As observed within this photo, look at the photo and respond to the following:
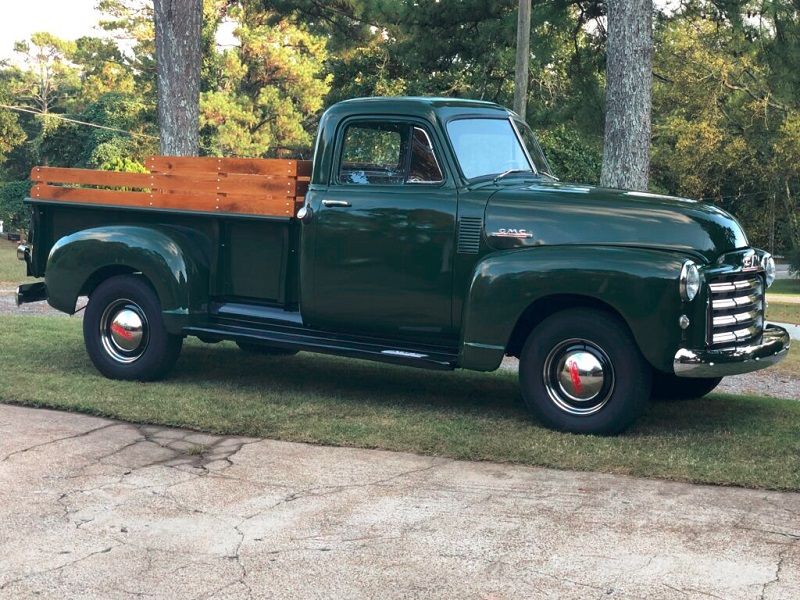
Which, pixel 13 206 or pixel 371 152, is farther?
pixel 13 206

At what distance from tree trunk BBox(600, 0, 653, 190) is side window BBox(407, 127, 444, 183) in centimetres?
487

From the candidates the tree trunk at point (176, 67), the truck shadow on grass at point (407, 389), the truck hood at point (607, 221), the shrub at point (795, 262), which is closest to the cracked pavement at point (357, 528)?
the truck shadow on grass at point (407, 389)

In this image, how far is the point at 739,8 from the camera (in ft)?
58.3

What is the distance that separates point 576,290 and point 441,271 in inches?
40.2

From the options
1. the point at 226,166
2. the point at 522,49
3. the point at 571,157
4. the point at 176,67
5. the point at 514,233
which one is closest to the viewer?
the point at 514,233

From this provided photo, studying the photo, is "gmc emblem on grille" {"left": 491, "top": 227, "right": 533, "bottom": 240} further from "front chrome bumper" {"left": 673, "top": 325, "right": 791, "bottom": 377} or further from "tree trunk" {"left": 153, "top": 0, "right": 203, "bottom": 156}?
"tree trunk" {"left": 153, "top": 0, "right": 203, "bottom": 156}

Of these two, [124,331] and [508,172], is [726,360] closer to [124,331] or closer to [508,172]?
[508,172]

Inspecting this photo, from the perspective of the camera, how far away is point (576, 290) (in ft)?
22.4

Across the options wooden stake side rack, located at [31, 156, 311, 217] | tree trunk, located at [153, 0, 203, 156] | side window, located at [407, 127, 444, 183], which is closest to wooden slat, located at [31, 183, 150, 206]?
wooden stake side rack, located at [31, 156, 311, 217]

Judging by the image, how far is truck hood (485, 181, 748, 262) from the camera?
6824mm

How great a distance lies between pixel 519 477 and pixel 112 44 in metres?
62.6

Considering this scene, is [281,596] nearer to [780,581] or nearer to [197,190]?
[780,581]

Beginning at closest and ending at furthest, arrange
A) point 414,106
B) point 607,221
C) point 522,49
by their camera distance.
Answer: point 607,221, point 414,106, point 522,49

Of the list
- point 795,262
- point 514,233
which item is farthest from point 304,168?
point 795,262
